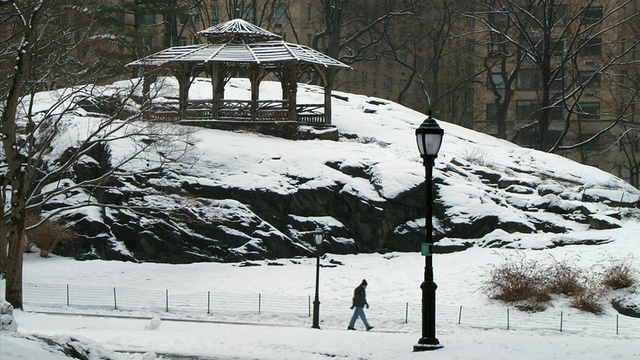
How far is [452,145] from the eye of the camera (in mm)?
39594

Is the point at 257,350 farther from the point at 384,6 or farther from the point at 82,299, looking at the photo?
the point at 384,6

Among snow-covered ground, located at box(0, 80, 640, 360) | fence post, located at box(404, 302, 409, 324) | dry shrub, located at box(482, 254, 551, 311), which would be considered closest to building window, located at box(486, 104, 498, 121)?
snow-covered ground, located at box(0, 80, 640, 360)

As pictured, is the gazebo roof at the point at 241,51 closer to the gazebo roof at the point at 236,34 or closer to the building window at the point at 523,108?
the gazebo roof at the point at 236,34

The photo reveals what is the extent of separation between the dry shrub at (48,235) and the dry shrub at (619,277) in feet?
61.7

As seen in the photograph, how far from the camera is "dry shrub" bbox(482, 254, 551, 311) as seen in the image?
25094 mm

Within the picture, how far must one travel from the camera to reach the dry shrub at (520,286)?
988 inches

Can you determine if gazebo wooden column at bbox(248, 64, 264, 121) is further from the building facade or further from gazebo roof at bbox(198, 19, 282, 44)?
the building facade

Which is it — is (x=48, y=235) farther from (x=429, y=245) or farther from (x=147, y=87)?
(x=429, y=245)

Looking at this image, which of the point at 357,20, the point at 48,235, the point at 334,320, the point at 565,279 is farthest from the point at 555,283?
the point at 357,20

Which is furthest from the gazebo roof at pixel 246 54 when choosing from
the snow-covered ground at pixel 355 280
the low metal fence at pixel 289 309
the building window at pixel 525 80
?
the building window at pixel 525 80

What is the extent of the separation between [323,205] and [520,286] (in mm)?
9538

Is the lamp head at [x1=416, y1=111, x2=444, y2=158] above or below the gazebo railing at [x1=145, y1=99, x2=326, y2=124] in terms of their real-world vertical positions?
below

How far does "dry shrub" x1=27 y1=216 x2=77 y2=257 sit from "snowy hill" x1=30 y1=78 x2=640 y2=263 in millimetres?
537

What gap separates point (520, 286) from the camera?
25.5m
